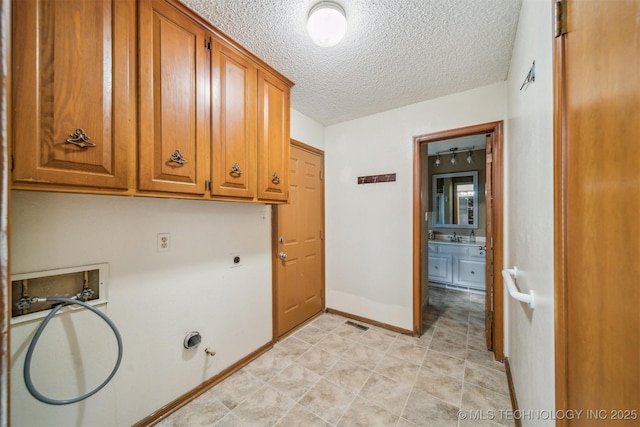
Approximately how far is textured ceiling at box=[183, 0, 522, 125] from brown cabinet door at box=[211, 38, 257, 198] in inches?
6.3

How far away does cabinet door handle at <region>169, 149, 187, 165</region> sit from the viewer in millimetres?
1206

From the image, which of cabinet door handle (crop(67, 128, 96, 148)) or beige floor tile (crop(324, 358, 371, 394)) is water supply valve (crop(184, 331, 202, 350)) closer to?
beige floor tile (crop(324, 358, 371, 394))

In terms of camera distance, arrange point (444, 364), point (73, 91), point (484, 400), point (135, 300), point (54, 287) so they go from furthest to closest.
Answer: point (444, 364) → point (484, 400) → point (135, 300) → point (54, 287) → point (73, 91)

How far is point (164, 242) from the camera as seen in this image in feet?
4.87

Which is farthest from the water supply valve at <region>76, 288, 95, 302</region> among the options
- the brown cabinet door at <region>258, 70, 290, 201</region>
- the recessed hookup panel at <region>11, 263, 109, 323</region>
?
the brown cabinet door at <region>258, 70, 290, 201</region>

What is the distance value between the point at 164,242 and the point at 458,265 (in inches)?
165

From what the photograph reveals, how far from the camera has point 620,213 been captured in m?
0.47

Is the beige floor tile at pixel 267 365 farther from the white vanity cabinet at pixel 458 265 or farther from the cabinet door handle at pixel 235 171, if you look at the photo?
the white vanity cabinet at pixel 458 265

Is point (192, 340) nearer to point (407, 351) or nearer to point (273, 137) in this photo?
point (273, 137)

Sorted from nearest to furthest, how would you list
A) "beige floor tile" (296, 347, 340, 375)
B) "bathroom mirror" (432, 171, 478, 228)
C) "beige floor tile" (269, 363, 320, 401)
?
"beige floor tile" (269, 363, 320, 401) → "beige floor tile" (296, 347, 340, 375) → "bathroom mirror" (432, 171, 478, 228)

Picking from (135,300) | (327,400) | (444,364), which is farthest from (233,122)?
(444,364)

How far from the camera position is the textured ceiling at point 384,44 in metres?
1.27

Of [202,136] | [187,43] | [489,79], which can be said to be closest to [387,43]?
[489,79]

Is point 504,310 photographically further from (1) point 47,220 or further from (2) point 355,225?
(1) point 47,220
